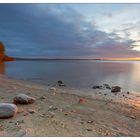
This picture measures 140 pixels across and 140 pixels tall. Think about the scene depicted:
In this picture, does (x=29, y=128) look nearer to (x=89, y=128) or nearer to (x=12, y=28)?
(x=89, y=128)

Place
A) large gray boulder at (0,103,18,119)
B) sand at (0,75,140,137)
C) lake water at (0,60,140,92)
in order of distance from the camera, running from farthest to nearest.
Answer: lake water at (0,60,140,92), large gray boulder at (0,103,18,119), sand at (0,75,140,137)

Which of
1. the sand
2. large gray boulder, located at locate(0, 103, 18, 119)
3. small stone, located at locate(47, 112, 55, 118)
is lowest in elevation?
the sand

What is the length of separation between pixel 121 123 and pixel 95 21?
108cm

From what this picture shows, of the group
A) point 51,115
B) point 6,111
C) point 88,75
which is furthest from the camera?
point 88,75

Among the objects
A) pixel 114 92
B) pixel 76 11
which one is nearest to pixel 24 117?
pixel 76 11

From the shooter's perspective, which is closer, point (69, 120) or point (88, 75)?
point (69, 120)

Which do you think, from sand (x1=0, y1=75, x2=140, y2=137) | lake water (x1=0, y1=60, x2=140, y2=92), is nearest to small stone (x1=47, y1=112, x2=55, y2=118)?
sand (x1=0, y1=75, x2=140, y2=137)

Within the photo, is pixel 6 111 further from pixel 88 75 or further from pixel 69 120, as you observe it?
pixel 88 75

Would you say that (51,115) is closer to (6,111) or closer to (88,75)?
(6,111)

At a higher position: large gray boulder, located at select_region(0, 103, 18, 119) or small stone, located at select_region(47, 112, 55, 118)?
Answer: large gray boulder, located at select_region(0, 103, 18, 119)

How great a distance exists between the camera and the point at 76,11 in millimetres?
2018

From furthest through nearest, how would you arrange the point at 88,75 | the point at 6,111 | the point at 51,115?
the point at 88,75
the point at 51,115
the point at 6,111

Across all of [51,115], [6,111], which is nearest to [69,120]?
[51,115]

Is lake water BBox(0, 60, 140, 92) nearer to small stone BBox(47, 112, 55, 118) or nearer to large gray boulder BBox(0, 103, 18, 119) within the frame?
small stone BBox(47, 112, 55, 118)
